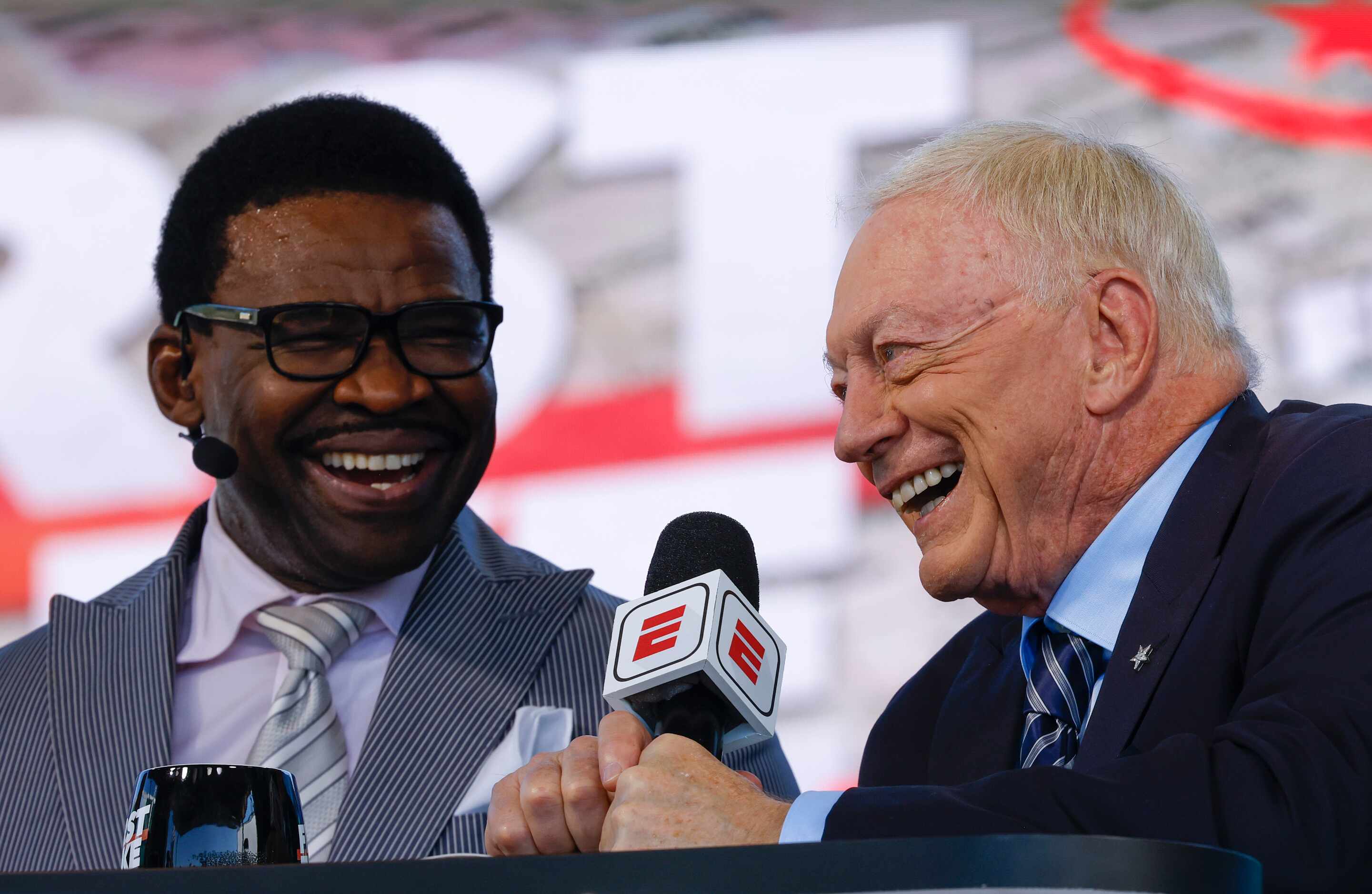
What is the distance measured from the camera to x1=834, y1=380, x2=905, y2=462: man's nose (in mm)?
1905

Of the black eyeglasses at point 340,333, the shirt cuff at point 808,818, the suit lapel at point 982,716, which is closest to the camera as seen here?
the shirt cuff at point 808,818

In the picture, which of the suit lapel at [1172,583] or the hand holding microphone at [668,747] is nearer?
the hand holding microphone at [668,747]

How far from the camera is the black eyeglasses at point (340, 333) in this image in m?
2.24

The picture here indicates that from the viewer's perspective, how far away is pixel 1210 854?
3.19 feet

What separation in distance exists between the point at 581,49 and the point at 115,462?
5.53 feet

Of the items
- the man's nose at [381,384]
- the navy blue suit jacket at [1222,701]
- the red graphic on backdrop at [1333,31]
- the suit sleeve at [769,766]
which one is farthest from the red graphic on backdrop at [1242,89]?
the man's nose at [381,384]

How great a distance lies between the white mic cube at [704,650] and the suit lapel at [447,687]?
823 mm

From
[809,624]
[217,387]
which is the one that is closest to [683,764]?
[217,387]

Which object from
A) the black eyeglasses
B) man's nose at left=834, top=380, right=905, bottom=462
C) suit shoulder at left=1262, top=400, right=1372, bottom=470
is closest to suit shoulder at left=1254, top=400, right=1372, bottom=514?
suit shoulder at left=1262, top=400, right=1372, bottom=470

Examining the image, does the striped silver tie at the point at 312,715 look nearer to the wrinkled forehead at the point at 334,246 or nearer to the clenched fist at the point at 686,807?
the wrinkled forehead at the point at 334,246

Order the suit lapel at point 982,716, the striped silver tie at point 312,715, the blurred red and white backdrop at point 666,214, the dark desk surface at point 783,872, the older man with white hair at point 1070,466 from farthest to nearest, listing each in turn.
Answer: the blurred red and white backdrop at point 666,214 → the striped silver tie at point 312,715 → the suit lapel at point 982,716 → the older man with white hair at point 1070,466 → the dark desk surface at point 783,872

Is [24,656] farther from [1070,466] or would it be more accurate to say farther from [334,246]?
[1070,466]

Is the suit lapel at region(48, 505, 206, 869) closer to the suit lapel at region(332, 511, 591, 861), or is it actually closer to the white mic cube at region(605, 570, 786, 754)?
the suit lapel at region(332, 511, 591, 861)

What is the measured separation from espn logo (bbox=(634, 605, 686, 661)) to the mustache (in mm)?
976
